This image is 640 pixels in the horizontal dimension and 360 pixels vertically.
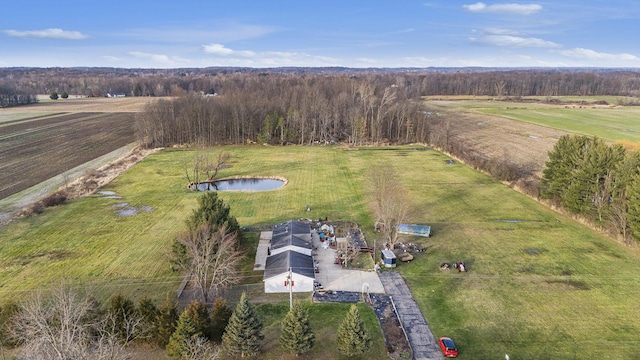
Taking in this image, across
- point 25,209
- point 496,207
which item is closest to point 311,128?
point 496,207

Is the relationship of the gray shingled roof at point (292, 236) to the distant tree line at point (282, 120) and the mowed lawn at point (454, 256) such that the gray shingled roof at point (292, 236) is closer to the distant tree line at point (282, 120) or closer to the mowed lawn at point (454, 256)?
the mowed lawn at point (454, 256)

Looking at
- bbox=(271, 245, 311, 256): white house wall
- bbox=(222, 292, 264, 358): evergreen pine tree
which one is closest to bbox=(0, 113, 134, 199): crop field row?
bbox=(271, 245, 311, 256): white house wall

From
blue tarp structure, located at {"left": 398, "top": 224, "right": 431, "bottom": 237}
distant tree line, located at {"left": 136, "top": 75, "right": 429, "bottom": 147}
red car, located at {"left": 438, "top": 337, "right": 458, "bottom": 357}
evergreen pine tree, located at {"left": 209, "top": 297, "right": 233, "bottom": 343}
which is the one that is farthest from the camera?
distant tree line, located at {"left": 136, "top": 75, "right": 429, "bottom": 147}

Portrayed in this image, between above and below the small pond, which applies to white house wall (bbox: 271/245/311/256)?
above

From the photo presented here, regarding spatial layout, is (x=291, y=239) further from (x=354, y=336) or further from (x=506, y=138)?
(x=506, y=138)

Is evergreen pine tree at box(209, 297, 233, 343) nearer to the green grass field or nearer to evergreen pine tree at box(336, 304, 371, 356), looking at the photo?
evergreen pine tree at box(336, 304, 371, 356)

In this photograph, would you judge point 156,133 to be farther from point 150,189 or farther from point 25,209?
point 25,209
